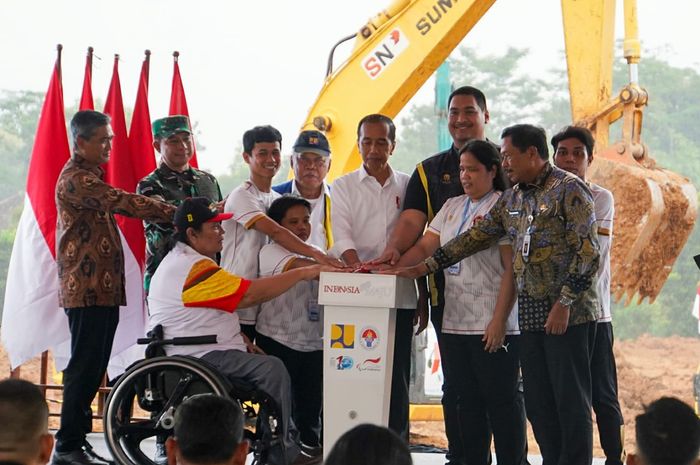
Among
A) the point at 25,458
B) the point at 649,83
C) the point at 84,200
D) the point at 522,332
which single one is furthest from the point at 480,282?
the point at 649,83

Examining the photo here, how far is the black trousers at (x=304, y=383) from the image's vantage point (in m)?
4.38

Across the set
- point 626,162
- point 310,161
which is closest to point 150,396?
point 310,161

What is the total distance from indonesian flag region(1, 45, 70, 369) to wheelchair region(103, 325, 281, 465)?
1223mm

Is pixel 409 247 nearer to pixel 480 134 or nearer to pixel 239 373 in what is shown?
pixel 480 134

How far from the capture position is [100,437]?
17.3 ft

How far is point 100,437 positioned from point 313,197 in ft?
5.39

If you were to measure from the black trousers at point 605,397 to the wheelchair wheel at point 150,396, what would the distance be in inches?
53.3

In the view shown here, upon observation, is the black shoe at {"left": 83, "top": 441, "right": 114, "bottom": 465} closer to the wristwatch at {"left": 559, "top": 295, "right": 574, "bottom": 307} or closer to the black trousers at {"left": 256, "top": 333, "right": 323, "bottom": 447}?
the black trousers at {"left": 256, "top": 333, "right": 323, "bottom": 447}

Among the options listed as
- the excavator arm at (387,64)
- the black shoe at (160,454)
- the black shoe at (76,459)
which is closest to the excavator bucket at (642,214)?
the excavator arm at (387,64)

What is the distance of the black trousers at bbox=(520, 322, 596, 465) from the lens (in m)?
3.58

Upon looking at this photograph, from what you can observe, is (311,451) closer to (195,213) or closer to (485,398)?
(485,398)

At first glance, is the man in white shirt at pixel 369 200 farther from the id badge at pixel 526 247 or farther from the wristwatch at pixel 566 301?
the wristwatch at pixel 566 301

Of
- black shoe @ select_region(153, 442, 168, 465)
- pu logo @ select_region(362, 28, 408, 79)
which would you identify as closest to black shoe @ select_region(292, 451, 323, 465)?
black shoe @ select_region(153, 442, 168, 465)

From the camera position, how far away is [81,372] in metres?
4.31
